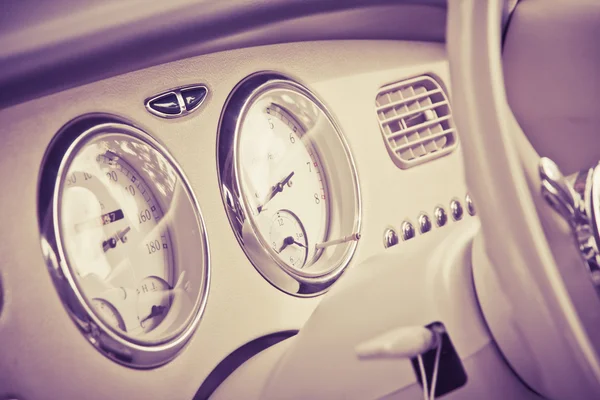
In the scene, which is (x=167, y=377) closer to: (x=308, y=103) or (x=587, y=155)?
(x=308, y=103)

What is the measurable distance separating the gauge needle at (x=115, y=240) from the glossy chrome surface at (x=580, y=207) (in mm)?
688

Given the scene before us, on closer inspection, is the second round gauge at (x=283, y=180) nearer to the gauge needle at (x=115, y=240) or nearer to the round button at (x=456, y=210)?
the gauge needle at (x=115, y=240)

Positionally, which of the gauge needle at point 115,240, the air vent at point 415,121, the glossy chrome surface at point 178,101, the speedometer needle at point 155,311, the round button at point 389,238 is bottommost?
the round button at point 389,238

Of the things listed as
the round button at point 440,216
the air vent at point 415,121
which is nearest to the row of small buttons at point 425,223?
the round button at point 440,216

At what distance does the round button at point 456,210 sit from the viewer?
1.76m

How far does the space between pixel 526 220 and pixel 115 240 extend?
0.69m

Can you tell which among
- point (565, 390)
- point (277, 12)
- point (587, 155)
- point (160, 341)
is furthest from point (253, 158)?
point (565, 390)

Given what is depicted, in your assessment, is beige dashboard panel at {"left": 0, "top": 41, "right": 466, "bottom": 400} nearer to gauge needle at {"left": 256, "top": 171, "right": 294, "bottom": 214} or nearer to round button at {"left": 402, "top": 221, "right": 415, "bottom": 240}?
round button at {"left": 402, "top": 221, "right": 415, "bottom": 240}

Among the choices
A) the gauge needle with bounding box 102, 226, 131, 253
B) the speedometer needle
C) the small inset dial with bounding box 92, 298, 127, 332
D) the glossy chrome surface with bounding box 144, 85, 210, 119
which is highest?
the glossy chrome surface with bounding box 144, 85, 210, 119

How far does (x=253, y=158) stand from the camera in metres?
1.46

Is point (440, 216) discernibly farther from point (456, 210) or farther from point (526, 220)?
point (526, 220)

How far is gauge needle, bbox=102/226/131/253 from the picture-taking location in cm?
119

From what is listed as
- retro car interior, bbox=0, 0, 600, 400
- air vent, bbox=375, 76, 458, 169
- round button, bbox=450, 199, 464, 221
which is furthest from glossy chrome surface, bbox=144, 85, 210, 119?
round button, bbox=450, 199, 464, 221

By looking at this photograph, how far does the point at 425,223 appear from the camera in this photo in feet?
5.50
